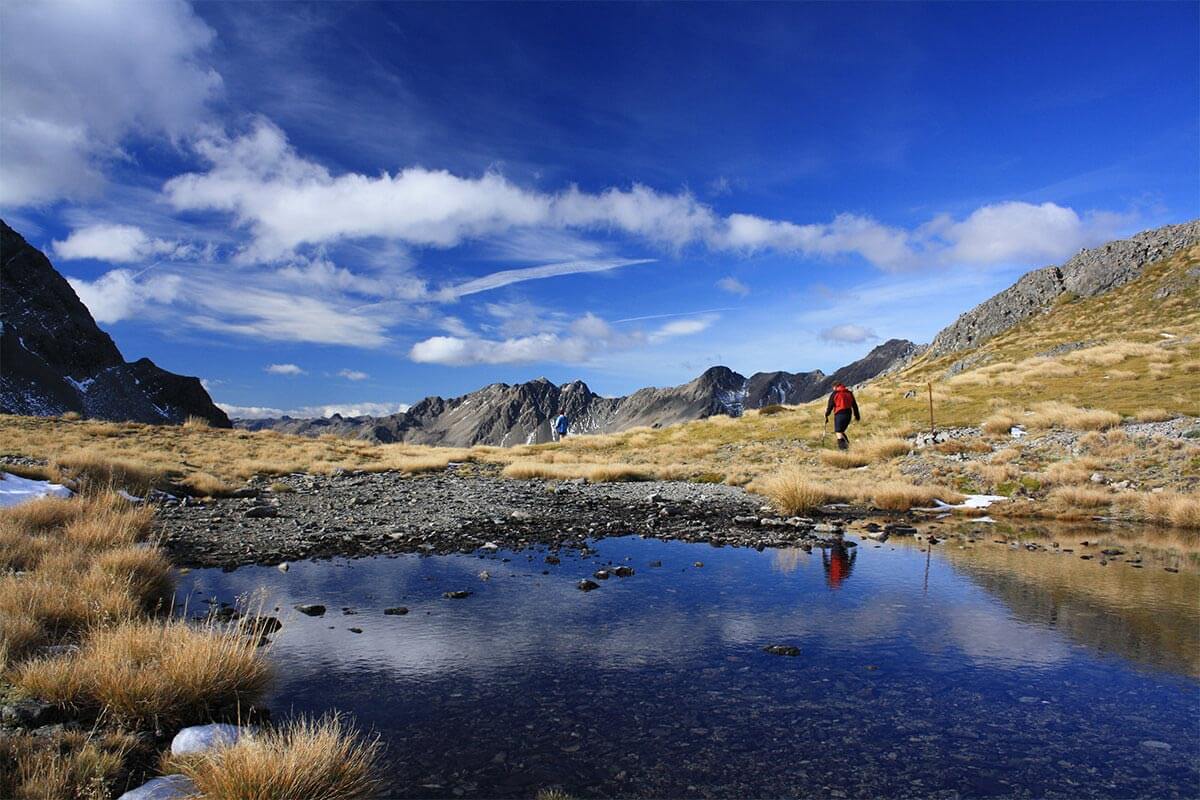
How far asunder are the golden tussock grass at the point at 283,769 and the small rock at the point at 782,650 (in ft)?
15.9

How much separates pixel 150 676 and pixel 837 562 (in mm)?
11334

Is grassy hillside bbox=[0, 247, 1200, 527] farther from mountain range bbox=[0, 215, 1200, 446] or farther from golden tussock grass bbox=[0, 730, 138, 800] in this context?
mountain range bbox=[0, 215, 1200, 446]

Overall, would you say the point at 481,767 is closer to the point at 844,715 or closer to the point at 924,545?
the point at 844,715

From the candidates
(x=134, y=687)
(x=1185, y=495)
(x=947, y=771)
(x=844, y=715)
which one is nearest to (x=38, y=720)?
(x=134, y=687)

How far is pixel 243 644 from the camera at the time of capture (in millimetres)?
6520

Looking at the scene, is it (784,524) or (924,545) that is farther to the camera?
(784,524)

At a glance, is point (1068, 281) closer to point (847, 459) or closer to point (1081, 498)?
point (847, 459)

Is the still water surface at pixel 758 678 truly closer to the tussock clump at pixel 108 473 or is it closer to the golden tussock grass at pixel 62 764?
the golden tussock grass at pixel 62 764

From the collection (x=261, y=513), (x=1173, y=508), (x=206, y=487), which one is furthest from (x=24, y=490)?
(x=1173, y=508)

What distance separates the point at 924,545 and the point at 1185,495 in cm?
821

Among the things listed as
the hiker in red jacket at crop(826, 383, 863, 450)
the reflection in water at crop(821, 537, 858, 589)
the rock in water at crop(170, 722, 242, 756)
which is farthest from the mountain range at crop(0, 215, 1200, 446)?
the rock in water at crop(170, 722, 242, 756)

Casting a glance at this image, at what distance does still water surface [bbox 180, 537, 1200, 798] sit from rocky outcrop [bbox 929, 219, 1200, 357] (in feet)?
406

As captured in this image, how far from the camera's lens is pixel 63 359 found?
16925 cm

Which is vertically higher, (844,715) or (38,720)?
(38,720)
